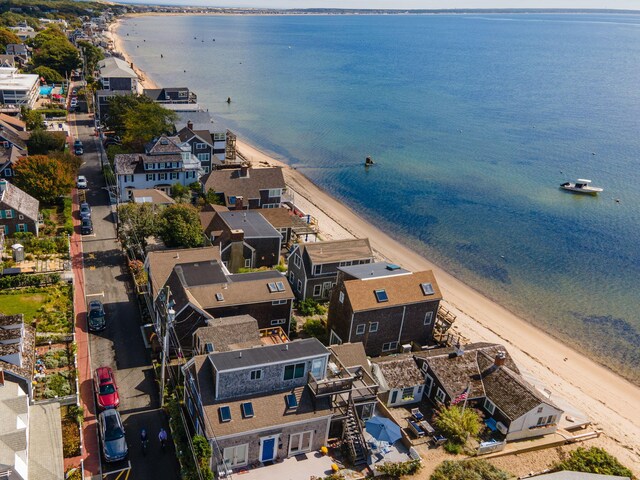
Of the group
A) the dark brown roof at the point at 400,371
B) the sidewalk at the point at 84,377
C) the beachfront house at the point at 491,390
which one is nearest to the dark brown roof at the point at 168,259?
the sidewalk at the point at 84,377

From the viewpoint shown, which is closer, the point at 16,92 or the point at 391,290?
the point at 391,290

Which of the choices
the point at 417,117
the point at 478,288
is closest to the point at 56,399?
the point at 478,288

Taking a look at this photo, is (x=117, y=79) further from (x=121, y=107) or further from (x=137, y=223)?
(x=137, y=223)

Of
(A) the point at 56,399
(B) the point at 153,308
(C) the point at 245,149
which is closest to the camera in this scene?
(A) the point at 56,399

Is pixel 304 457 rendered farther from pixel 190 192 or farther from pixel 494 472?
pixel 190 192

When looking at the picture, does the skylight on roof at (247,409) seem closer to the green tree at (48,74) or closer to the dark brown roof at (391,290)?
the dark brown roof at (391,290)

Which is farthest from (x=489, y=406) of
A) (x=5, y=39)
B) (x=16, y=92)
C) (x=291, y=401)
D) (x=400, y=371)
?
(x=5, y=39)

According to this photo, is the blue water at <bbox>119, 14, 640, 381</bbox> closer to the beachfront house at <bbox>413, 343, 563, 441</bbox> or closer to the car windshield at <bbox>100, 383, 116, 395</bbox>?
the beachfront house at <bbox>413, 343, 563, 441</bbox>
